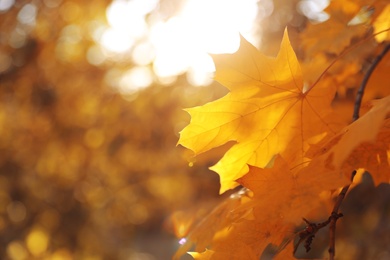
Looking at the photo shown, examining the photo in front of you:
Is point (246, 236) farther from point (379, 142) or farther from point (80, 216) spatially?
point (80, 216)

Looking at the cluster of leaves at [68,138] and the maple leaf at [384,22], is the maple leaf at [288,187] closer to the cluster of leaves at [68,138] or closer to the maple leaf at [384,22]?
the maple leaf at [384,22]

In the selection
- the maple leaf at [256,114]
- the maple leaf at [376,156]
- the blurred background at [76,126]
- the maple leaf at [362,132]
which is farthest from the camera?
the blurred background at [76,126]

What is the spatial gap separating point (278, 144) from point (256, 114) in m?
0.08

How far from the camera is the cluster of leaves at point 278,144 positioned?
0.83 metres

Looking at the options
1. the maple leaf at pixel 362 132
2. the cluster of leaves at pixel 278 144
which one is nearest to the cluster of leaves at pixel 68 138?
the cluster of leaves at pixel 278 144

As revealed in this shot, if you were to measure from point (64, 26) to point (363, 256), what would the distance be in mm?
3083

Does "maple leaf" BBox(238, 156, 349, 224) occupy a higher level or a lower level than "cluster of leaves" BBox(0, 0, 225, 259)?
higher

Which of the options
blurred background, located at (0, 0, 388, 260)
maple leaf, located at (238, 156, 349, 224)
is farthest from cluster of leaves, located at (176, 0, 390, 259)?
blurred background, located at (0, 0, 388, 260)

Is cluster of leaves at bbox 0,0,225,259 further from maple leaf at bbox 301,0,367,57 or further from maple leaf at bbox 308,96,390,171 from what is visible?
maple leaf at bbox 308,96,390,171

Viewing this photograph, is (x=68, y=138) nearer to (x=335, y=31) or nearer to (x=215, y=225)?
(x=335, y=31)

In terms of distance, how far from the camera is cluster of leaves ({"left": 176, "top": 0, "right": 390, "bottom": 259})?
833mm

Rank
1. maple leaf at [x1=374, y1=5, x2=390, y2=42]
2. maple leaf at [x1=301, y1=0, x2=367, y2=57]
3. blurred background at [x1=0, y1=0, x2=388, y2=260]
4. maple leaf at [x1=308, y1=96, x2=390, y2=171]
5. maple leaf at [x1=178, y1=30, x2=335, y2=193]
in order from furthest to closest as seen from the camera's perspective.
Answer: blurred background at [x1=0, y1=0, x2=388, y2=260]
maple leaf at [x1=301, y1=0, x2=367, y2=57]
maple leaf at [x1=374, y1=5, x2=390, y2=42]
maple leaf at [x1=178, y1=30, x2=335, y2=193]
maple leaf at [x1=308, y1=96, x2=390, y2=171]

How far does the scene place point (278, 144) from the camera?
3.70 ft

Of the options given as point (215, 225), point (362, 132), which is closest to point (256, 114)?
point (215, 225)
